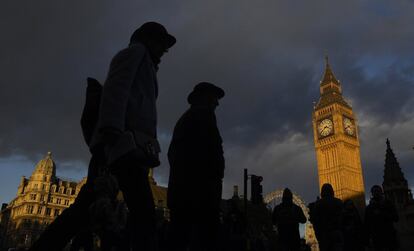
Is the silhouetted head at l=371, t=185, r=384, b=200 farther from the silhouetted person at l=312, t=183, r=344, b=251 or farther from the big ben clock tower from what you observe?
the big ben clock tower

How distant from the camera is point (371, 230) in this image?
30.8 feet

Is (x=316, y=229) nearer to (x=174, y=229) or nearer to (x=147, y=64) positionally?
(x=174, y=229)

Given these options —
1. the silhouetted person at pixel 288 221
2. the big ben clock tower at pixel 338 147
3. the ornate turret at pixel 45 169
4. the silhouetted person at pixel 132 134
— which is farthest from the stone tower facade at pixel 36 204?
the silhouetted person at pixel 132 134

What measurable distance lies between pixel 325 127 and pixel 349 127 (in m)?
5.39

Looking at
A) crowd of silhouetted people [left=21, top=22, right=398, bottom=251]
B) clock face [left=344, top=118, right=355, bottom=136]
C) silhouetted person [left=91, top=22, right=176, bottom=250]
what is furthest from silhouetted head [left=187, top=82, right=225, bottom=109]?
clock face [left=344, top=118, right=355, bottom=136]

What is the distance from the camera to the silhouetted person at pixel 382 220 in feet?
29.7

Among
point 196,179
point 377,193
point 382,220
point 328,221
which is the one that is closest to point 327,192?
point 328,221

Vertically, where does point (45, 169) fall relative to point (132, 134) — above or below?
above

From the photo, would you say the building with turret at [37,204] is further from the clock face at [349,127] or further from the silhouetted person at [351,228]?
the silhouetted person at [351,228]

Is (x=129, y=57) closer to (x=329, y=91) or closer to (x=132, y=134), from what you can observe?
(x=132, y=134)

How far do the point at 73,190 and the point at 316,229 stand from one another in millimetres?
69832

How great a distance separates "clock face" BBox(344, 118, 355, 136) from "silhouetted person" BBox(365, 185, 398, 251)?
85.3 meters

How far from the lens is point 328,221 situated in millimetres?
9141

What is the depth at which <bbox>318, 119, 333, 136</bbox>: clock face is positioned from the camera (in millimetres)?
90812
